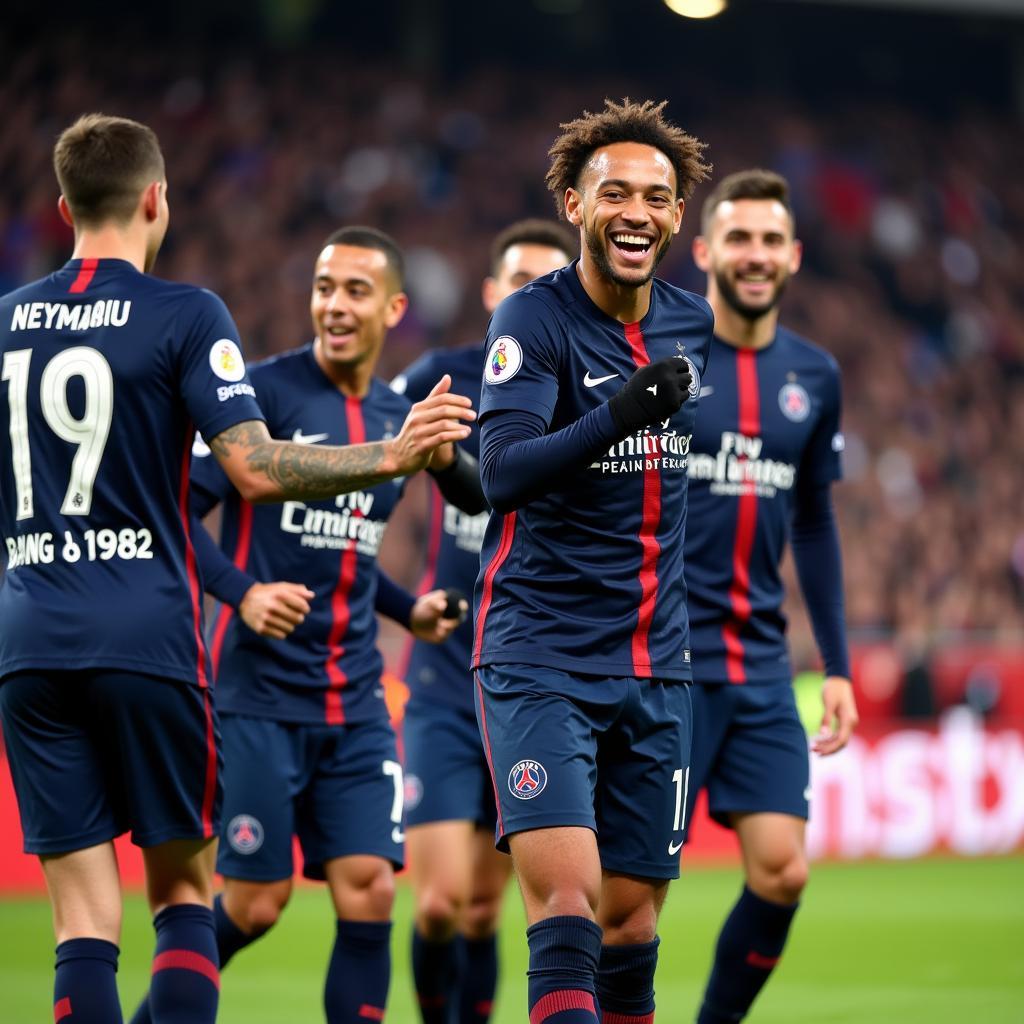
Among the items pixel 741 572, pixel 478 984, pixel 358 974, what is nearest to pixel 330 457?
pixel 358 974

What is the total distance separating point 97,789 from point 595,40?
59.5 feet

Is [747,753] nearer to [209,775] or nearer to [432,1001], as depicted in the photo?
[432,1001]

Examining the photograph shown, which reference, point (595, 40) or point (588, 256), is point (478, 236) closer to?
point (595, 40)

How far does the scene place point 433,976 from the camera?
5.84 metres

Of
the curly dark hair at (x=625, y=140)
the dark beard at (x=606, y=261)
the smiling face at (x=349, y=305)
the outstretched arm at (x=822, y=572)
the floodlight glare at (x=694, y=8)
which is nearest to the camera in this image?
the dark beard at (x=606, y=261)

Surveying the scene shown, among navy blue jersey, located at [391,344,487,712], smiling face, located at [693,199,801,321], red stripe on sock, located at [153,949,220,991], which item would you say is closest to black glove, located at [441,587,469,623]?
navy blue jersey, located at [391,344,487,712]

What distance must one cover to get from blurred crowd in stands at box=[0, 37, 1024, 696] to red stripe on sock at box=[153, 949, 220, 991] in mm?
10281

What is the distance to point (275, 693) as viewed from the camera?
17.7 ft

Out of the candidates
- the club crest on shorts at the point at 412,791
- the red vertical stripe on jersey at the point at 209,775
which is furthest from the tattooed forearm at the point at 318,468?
the club crest on shorts at the point at 412,791

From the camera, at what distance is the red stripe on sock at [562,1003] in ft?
12.6

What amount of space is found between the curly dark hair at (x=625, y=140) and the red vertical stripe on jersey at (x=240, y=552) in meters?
1.56

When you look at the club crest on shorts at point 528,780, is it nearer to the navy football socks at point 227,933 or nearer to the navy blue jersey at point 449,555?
the navy football socks at point 227,933

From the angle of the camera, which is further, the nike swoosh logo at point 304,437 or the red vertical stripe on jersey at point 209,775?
the nike swoosh logo at point 304,437

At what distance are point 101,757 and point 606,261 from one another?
5.37 feet
